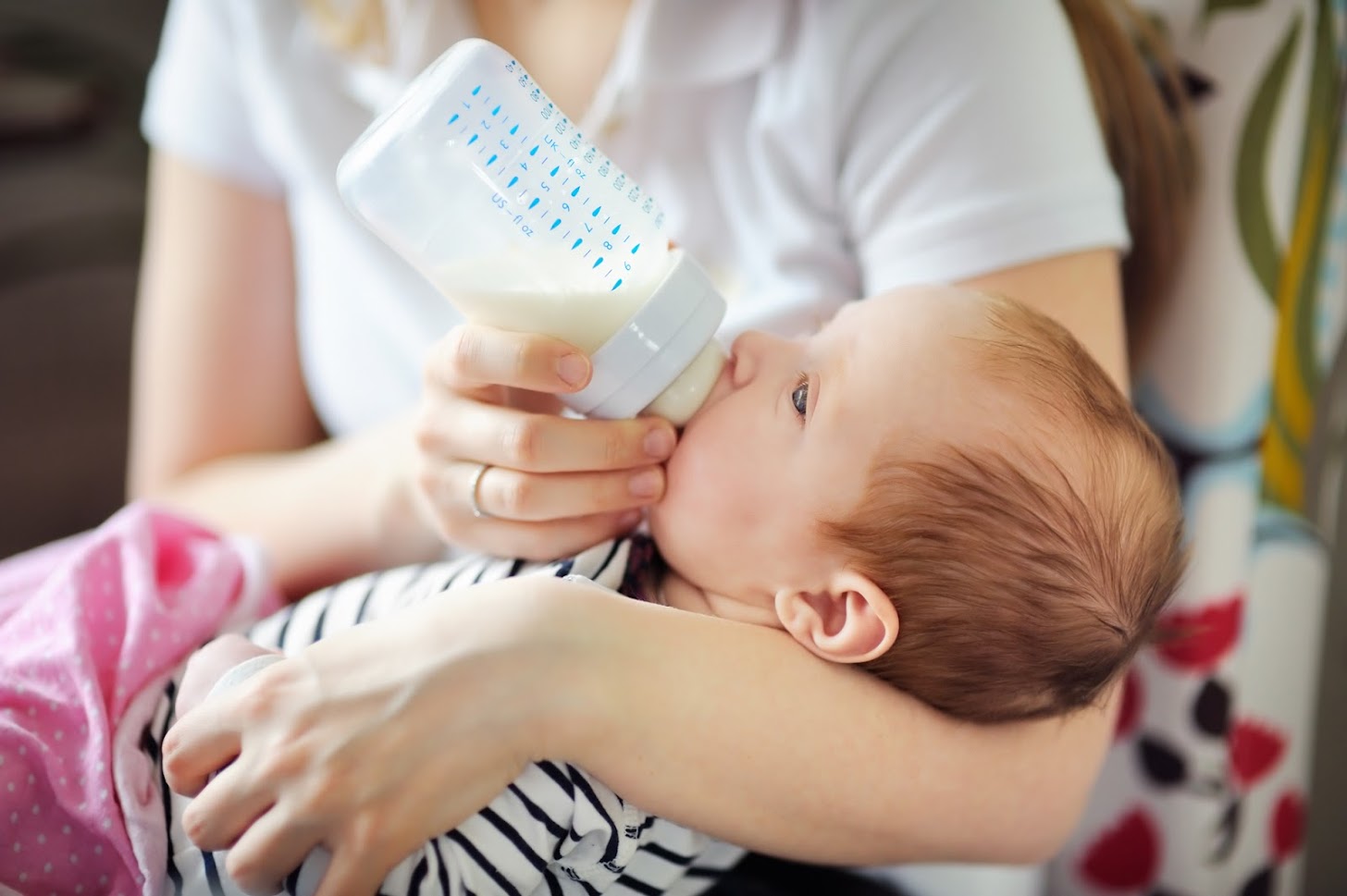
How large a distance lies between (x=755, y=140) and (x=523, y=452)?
14.8 inches

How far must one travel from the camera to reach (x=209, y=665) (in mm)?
725

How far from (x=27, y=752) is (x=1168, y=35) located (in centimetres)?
110

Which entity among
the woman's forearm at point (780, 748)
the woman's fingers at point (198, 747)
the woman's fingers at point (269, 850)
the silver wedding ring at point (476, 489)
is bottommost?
the woman's forearm at point (780, 748)

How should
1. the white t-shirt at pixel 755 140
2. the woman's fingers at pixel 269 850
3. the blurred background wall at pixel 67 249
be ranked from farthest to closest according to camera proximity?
the blurred background wall at pixel 67 249, the white t-shirt at pixel 755 140, the woman's fingers at pixel 269 850

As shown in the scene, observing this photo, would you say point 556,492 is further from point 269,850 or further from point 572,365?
point 269,850

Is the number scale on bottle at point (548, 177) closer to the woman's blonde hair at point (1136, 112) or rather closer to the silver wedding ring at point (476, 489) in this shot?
the silver wedding ring at point (476, 489)

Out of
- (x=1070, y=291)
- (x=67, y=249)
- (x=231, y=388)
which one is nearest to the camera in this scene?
(x=1070, y=291)

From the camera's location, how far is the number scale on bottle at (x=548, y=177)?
629 millimetres

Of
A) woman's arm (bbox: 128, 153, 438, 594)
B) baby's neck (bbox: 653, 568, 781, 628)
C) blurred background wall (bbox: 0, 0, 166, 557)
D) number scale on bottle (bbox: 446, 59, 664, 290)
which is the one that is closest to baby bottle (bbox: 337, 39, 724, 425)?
number scale on bottle (bbox: 446, 59, 664, 290)

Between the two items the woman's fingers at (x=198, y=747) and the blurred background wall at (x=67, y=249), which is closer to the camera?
the woman's fingers at (x=198, y=747)

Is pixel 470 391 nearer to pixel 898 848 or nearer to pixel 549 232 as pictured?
pixel 549 232

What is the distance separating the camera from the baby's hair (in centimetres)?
68

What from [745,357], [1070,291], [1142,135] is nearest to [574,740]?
[745,357]

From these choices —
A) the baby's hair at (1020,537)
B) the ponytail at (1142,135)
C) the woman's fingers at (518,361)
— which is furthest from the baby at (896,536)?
the ponytail at (1142,135)
